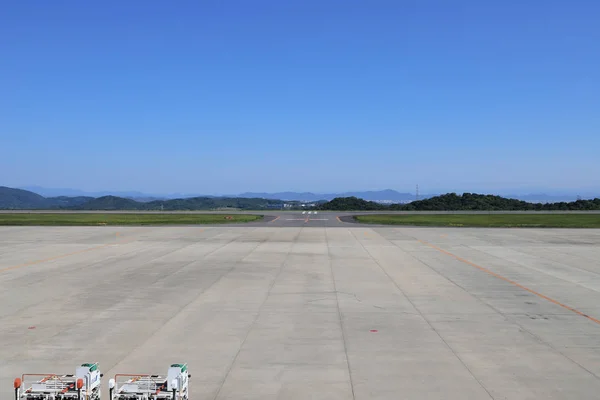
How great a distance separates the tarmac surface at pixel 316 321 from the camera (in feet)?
35.9

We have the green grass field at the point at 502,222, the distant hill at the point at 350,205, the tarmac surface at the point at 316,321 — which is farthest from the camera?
the distant hill at the point at 350,205

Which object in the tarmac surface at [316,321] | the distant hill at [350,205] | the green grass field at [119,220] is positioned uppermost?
the distant hill at [350,205]

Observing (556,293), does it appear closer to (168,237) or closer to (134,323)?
(134,323)

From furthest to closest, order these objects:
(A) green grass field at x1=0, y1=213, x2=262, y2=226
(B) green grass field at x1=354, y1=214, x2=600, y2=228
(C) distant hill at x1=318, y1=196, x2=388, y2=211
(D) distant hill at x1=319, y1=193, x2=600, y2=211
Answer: (C) distant hill at x1=318, y1=196, x2=388, y2=211 → (D) distant hill at x1=319, y1=193, x2=600, y2=211 → (A) green grass field at x1=0, y1=213, x2=262, y2=226 → (B) green grass field at x1=354, y1=214, x2=600, y2=228

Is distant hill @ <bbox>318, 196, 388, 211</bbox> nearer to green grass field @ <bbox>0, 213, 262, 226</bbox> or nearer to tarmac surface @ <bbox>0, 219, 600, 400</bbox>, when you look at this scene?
green grass field @ <bbox>0, 213, 262, 226</bbox>

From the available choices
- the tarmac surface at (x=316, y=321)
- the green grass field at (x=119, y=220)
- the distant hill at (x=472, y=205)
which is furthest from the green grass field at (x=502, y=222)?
the distant hill at (x=472, y=205)

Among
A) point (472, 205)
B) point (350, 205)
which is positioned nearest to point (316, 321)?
point (472, 205)

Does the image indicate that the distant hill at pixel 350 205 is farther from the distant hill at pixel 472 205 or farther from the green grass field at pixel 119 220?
the green grass field at pixel 119 220

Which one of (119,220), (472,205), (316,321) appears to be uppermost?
(472,205)

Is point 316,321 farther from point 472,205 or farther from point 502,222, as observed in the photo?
point 472,205

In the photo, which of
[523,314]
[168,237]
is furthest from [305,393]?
[168,237]

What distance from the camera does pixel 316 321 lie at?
52.1ft

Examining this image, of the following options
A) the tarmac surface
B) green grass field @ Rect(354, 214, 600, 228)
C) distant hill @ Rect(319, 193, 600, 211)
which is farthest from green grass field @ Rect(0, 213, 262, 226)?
distant hill @ Rect(319, 193, 600, 211)

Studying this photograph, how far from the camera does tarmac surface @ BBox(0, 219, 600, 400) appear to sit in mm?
10930
